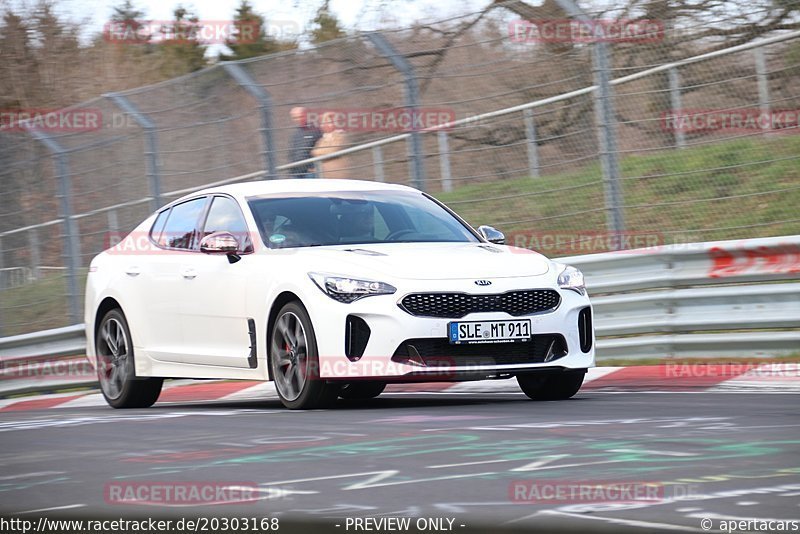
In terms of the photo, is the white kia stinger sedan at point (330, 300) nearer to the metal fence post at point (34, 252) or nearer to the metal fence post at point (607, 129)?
the metal fence post at point (607, 129)

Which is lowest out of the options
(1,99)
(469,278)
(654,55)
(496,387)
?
(496,387)

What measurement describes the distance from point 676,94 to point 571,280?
343cm

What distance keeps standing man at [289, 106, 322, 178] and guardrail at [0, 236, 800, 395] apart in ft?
10.3

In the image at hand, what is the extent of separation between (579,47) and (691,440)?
608 centimetres

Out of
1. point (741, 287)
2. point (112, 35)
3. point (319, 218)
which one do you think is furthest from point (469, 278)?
point (112, 35)

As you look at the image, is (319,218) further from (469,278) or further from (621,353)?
(621,353)

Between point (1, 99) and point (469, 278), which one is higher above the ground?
point (1, 99)

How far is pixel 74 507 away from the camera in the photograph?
497cm

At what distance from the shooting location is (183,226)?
34.1 feet

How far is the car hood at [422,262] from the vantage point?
28.0ft

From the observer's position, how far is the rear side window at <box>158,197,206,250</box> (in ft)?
33.6

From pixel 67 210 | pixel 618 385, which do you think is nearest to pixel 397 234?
pixel 618 385

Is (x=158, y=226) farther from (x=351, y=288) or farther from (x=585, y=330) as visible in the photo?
(x=585, y=330)

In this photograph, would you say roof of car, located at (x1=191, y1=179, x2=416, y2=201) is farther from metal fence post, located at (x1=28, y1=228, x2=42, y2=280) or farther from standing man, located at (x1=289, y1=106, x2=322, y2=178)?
metal fence post, located at (x1=28, y1=228, x2=42, y2=280)
